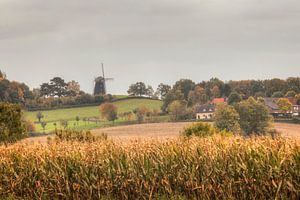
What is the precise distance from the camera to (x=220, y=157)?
625 inches

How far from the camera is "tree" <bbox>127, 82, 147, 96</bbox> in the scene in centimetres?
18100

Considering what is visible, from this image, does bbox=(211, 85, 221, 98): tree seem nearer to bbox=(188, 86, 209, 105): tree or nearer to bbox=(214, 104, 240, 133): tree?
bbox=(188, 86, 209, 105): tree

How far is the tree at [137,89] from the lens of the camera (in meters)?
181

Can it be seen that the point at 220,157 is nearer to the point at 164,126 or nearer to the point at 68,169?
the point at 68,169

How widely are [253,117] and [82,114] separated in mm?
54464

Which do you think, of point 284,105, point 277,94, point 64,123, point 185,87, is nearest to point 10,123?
point 64,123

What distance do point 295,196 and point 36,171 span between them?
919 cm

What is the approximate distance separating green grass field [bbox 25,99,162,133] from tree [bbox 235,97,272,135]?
1395 inches

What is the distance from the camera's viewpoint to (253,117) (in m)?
117

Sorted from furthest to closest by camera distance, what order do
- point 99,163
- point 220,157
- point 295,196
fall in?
1. point 99,163
2. point 220,157
3. point 295,196

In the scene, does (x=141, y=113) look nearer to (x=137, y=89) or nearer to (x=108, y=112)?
(x=108, y=112)

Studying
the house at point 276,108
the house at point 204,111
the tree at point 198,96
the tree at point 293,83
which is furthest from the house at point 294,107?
the tree at point 198,96

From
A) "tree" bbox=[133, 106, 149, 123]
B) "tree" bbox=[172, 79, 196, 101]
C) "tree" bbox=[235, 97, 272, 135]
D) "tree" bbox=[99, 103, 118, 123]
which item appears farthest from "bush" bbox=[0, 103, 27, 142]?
"tree" bbox=[172, 79, 196, 101]

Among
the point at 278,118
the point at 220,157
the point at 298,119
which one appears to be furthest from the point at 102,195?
the point at 278,118
